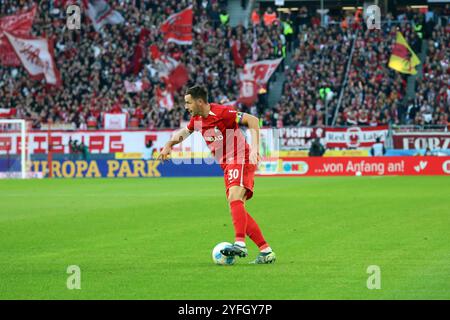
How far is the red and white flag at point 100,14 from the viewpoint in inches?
2073

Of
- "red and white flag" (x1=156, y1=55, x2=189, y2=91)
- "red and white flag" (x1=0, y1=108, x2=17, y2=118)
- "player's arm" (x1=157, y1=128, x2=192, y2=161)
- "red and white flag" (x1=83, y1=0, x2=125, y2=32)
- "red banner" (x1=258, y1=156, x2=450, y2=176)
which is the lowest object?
"red banner" (x1=258, y1=156, x2=450, y2=176)

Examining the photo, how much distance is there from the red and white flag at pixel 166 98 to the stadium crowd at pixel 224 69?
1.03ft

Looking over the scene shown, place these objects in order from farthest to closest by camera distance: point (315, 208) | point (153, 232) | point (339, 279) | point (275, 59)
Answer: point (275, 59)
point (315, 208)
point (153, 232)
point (339, 279)

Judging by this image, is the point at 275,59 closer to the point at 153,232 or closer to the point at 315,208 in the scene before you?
the point at 315,208

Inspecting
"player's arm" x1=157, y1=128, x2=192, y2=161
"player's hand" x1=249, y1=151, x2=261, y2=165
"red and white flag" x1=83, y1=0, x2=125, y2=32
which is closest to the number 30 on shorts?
"player's hand" x1=249, y1=151, x2=261, y2=165

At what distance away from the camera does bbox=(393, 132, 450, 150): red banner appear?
44.1m

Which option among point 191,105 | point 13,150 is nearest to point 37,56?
point 13,150

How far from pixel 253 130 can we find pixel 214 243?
3582mm

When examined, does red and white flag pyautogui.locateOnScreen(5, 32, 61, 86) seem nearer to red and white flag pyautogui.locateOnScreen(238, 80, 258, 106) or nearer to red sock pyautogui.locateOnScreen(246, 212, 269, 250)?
red and white flag pyautogui.locateOnScreen(238, 80, 258, 106)

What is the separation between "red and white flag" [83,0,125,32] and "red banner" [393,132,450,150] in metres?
16.9

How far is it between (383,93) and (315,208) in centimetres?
2450

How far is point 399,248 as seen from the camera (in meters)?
14.2

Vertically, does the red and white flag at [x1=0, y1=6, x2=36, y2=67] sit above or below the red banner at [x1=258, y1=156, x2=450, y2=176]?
above
